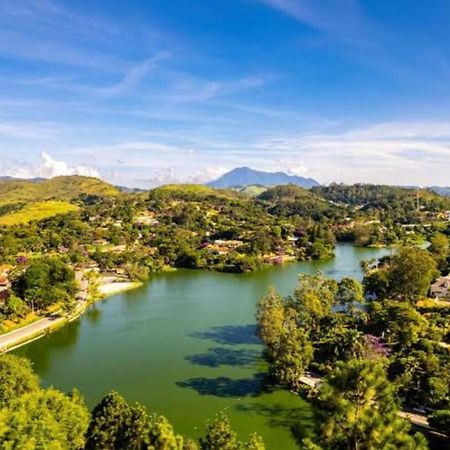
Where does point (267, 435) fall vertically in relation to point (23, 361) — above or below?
below

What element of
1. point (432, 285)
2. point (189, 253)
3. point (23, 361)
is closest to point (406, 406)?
point (23, 361)

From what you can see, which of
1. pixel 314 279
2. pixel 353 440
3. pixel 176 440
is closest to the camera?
pixel 353 440

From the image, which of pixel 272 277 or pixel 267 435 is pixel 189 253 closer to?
pixel 272 277

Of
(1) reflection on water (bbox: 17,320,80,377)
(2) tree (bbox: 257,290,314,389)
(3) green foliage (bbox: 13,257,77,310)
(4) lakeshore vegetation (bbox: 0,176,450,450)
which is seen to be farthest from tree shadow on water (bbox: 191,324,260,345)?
(3) green foliage (bbox: 13,257,77,310)

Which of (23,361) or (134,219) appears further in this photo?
(134,219)

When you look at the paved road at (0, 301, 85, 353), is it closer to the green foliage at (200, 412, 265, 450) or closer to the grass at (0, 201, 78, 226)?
the green foliage at (200, 412, 265, 450)

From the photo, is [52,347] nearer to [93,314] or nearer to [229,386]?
[93,314]

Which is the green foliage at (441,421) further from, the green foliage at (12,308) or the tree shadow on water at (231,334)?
the green foliage at (12,308)
